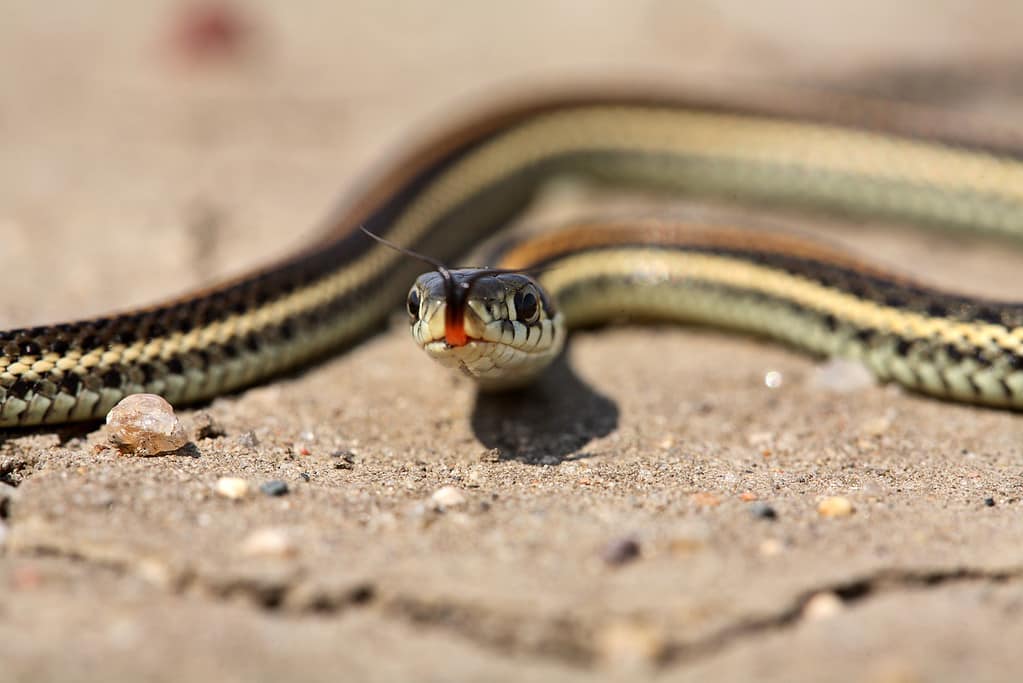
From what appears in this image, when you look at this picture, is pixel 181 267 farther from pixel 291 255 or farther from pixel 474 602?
pixel 474 602

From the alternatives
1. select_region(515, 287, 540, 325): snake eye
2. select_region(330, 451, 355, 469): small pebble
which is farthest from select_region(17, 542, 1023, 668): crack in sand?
select_region(515, 287, 540, 325): snake eye

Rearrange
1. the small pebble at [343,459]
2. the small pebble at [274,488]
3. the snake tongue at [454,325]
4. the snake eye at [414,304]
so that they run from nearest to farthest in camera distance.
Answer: the small pebble at [274,488] < the snake tongue at [454,325] < the small pebble at [343,459] < the snake eye at [414,304]

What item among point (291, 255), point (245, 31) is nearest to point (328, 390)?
point (291, 255)

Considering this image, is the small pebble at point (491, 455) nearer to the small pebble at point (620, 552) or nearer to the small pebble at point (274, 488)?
the small pebble at point (274, 488)

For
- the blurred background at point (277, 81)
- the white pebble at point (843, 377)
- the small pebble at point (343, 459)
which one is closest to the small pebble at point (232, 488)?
the small pebble at point (343, 459)

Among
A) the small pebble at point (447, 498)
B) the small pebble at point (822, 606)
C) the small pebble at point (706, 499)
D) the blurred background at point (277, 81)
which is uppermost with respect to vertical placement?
the blurred background at point (277, 81)
